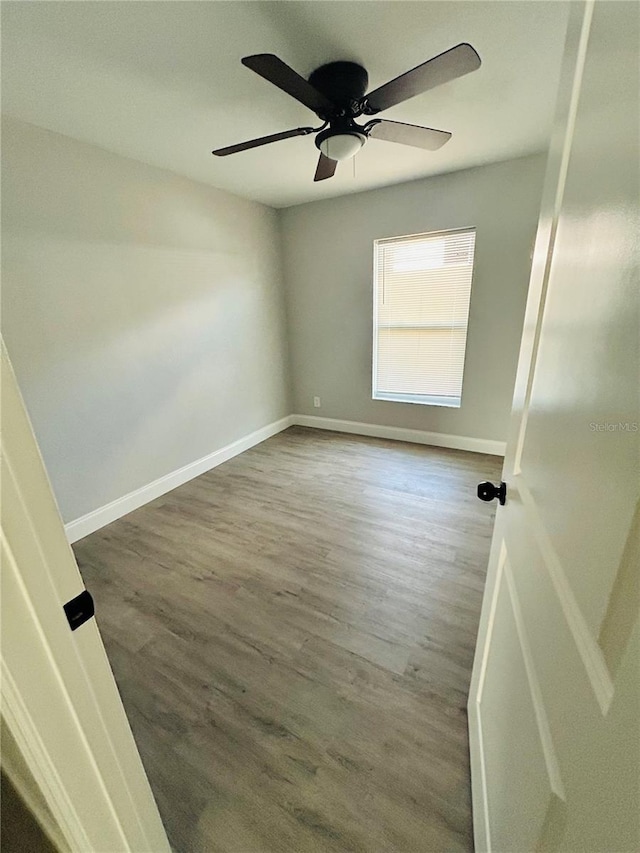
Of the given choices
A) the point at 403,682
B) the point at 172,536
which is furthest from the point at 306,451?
the point at 403,682

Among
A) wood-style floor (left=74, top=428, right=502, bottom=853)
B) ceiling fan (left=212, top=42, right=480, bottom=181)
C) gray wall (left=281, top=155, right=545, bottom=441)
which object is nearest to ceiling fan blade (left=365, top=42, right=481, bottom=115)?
ceiling fan (left=212, top=42, right=480, bottom=181)

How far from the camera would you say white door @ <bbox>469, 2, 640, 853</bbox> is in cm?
37

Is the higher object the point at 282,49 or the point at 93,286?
the point at 282,49

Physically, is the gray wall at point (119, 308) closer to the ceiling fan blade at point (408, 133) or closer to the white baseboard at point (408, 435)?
the white baseboard at point (408, 435)

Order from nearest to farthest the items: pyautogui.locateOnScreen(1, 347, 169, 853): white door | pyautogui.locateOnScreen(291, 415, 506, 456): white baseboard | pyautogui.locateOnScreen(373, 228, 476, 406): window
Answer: pyautogui.locateOnScreen(1, 347, 169, 853): white door
pyautogui.locateOnScreen(373, 228, 476, 406): window
pyautogui.locateOnScreen(291, 415, 506, 456): white baseboard

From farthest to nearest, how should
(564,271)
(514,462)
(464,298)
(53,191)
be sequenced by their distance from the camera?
(464,298) < (53,191) < (514,462) < (564,271)

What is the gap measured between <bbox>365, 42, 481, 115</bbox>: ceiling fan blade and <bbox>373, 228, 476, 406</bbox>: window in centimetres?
178

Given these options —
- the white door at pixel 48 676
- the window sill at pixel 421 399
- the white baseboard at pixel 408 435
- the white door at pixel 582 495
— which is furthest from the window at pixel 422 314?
the white door at pixel 48 676

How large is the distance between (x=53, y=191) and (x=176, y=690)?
2.73 metres

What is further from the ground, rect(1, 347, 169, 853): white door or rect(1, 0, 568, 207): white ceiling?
rect(1, 0, 568, 207): white ceiling

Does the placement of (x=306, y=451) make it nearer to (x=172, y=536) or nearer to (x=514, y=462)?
(x=172, y=536)

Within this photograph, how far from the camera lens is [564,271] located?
60 centimetres

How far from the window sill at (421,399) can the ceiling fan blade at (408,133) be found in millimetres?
2155

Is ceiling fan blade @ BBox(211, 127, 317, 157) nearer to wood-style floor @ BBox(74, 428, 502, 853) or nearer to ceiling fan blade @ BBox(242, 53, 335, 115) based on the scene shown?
ceiling fan blade @ BBox(242, 53, 335, 115)
